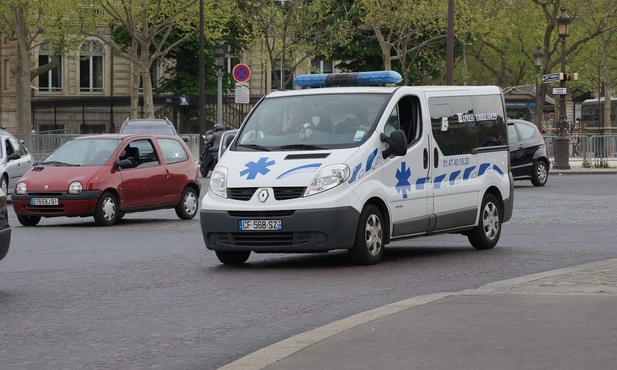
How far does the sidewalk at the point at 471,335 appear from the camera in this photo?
7809mm

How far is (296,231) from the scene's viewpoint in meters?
14.1

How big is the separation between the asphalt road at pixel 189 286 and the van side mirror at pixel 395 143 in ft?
3.74

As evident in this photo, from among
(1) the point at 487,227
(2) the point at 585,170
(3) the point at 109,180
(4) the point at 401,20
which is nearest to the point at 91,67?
(4) the point at 401,20

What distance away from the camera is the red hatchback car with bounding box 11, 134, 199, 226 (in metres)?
21.6

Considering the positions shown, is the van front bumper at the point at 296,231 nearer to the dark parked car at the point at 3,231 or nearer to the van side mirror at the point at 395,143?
the van side mirror at the point at 395,143

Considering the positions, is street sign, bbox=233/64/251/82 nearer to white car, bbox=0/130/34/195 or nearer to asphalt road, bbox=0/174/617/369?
white car, bbox=0/130/34/195

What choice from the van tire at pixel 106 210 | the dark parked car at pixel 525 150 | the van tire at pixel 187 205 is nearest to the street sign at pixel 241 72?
the dark parked car at pixel 525 150

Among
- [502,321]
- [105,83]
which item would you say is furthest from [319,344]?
[105,83]

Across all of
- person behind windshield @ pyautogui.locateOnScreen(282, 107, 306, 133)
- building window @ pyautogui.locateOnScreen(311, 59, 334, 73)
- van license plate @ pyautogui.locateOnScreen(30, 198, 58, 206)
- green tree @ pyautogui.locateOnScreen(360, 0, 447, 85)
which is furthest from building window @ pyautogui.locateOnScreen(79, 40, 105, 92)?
person behind windshield @ pyautogui.locateOnScreen(282, 107, 306, 133)

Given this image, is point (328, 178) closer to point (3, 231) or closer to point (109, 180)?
point (3, 231)

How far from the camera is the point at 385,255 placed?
16.0 m

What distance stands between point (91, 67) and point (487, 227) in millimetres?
62274

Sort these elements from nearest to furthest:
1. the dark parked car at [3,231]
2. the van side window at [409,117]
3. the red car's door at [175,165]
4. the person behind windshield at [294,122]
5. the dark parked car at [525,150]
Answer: the dark parked car at [3,231], the person behind windshield at [294,122], the van side window at [409,117], the red car's door at [175,165], the dark parked car at [525,150]

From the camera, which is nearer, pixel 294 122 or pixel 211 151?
pixel 294 122
